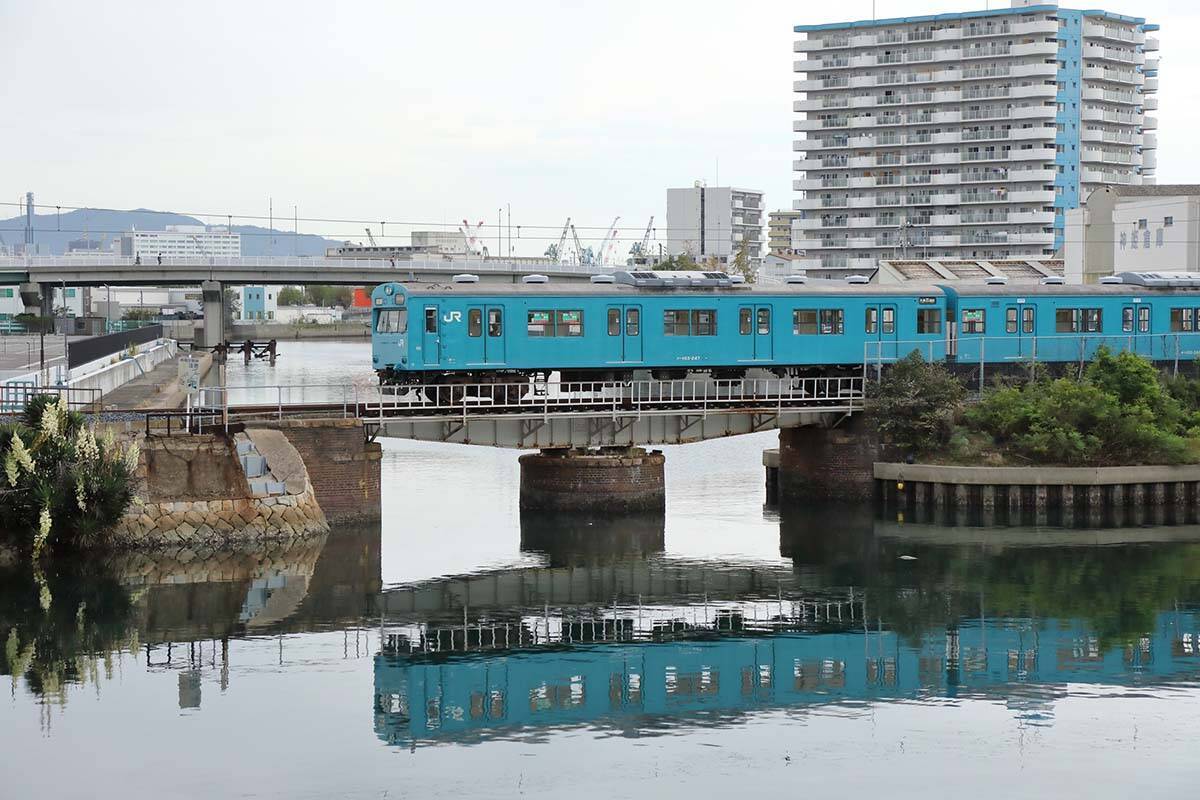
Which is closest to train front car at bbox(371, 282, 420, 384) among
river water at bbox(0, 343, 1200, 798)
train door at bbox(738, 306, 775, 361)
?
river water at bbox(0, 343, 1200, 798)

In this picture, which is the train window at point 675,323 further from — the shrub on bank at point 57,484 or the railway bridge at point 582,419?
the shrub on bank at point 57,484

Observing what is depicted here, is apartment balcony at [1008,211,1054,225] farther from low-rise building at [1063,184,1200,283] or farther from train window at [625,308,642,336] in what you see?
train window at [625,308,642,336]

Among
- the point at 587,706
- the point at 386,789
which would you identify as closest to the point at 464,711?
the point at 587,706

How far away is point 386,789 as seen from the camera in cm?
2409

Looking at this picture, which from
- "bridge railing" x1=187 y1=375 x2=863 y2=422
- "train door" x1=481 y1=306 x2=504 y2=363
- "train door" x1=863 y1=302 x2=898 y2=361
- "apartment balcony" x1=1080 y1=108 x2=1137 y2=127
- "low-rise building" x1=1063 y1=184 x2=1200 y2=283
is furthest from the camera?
"apartment balcony" x1=1080 y1=108 x2=1137 y2=127

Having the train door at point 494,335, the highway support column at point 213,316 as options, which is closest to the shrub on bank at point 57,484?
the train door at point 494,335

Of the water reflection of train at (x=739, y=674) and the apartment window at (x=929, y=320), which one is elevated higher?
the apartment window at (x=929, y=320)

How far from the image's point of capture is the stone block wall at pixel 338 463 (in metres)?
43.0

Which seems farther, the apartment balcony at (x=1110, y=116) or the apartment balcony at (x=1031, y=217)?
the apartment balcony at (x=1110, y=116)

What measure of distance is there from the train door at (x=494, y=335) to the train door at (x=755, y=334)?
7821 millimetres

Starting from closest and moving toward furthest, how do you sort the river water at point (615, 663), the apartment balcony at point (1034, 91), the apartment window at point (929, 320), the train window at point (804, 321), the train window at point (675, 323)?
the river water at point (615, 663) → the train window at point (675, 323) → the train window at point (804, 321) → the apartment window at point (929, 320) → the apartment balcony at point (1034, 91)

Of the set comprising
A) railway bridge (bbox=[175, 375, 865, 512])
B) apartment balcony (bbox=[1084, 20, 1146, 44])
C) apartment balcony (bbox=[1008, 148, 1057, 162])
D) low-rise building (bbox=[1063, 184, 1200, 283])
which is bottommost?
railway bridge (bbox=[175, 375, 865, 512])

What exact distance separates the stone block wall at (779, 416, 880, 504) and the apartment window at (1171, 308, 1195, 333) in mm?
13452

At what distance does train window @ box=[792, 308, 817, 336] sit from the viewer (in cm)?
5194
